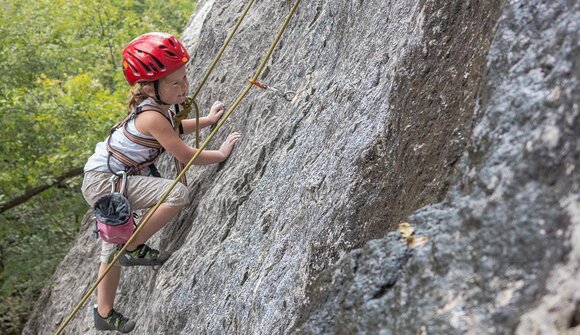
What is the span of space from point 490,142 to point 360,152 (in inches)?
56.9

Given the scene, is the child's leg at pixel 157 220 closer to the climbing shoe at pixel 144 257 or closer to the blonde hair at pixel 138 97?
the climbing shoe at pixel 144 257

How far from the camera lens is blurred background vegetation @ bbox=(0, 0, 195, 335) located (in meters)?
12.7

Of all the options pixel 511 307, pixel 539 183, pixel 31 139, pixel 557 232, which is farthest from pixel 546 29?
pixel 31 139

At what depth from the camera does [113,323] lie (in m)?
5.68

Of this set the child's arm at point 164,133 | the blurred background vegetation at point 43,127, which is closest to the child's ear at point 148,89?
the child's arm at point 164,133

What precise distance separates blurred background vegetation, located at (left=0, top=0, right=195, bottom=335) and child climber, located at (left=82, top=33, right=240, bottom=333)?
7.14m

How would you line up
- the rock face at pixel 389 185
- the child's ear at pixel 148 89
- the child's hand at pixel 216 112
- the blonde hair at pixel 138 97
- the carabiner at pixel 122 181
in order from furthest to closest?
the child's hand at pixel 216 112
the carabiner at pixel 122 181
the blonde hair at pixel 138 97
the child's ear at pixel 148 89
the rock face at pixel 389 185

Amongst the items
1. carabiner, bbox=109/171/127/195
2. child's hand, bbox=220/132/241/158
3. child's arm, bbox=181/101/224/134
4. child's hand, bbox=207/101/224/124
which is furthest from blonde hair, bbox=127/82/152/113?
child's hand, bbox=207/101/224/124

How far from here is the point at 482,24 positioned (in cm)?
297

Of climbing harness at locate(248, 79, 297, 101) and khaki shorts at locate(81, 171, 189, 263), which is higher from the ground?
climbing harness at locate(248, 79, 297, 101)

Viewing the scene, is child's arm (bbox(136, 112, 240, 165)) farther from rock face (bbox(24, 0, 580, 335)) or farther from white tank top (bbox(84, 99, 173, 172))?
rock face (bbox(24, 0, 580, 335))

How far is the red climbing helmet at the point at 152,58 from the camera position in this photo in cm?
485

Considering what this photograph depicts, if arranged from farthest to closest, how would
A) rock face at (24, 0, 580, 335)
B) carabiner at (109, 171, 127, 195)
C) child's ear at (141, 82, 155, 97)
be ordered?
carabiner at (109, 171, 127, 195) < child's ear at (141, 82, 155, 97) < rock face at (24, 0, 580, 335)

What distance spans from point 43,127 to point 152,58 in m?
8.90
